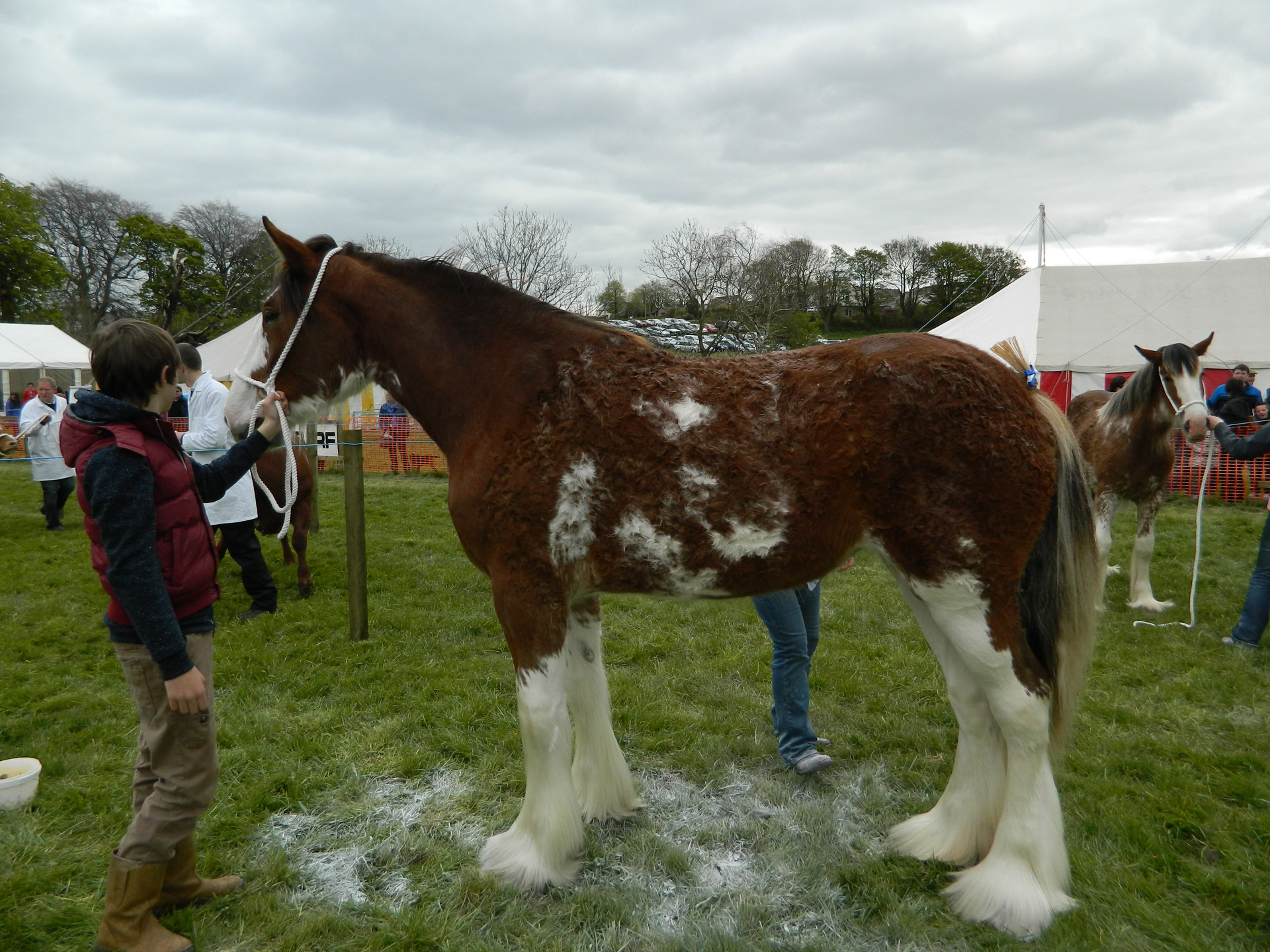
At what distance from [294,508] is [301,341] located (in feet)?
17.0

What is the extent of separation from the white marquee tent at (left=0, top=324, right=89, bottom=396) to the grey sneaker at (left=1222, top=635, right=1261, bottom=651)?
2883cm

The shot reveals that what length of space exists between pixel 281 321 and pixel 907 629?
513cm

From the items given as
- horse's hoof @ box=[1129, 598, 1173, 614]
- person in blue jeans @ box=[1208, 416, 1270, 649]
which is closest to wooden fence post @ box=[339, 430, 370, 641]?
person in blue jeans @ box=[1208, 416, 1270, 649]

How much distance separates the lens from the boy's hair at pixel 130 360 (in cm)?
221

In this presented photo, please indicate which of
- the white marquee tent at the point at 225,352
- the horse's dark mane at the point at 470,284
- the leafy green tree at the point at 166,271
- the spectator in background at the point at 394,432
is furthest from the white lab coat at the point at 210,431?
the leafy green tree at the point at 166,271

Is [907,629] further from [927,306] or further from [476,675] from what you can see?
[927,306]

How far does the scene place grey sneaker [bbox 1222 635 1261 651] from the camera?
17.0 feet

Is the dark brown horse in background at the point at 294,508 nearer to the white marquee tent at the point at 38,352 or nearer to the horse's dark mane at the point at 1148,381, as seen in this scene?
the horse's dark mane at the point at 1148,381

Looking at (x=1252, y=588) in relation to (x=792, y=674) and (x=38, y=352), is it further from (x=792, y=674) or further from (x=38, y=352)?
(x=38, y=352)

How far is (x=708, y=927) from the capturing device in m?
2.59

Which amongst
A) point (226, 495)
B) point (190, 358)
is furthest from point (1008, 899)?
point (190, 358)

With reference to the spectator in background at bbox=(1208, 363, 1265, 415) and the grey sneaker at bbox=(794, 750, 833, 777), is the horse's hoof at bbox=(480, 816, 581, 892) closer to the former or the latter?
the grey sneaker at bbox=(794, 750, 833, 777)

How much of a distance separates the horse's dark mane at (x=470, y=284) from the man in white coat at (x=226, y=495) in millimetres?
2660


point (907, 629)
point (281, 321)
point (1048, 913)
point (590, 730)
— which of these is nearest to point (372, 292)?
point (281, 321)
